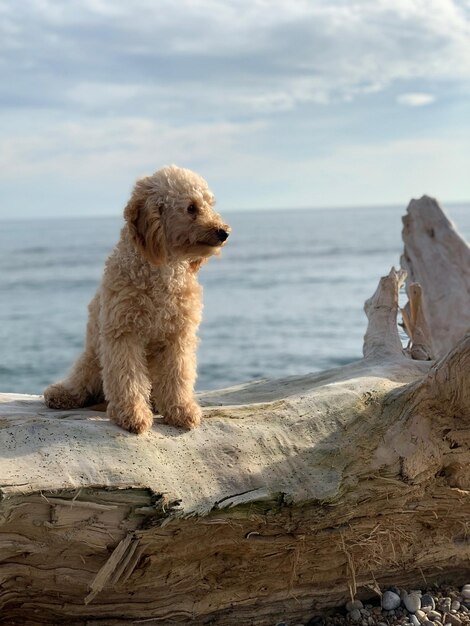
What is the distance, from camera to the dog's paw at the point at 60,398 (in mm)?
4945

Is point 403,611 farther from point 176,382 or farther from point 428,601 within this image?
point 176,382

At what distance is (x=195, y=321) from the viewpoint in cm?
468

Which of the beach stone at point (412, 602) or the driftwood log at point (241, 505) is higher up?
the driftwood log at point (241, 505)

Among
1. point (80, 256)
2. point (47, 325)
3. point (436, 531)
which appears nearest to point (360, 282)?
point (47, 325)

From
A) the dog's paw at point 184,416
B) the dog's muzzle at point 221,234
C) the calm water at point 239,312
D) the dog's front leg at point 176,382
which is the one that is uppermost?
the dog's muzzle at point 221,234

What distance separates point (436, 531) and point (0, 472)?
10.0ft

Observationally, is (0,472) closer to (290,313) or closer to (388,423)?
(388,423)

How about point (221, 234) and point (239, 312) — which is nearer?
point (221, 234)

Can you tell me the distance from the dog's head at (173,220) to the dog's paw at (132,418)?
938 mm

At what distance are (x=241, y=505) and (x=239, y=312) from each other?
20156mm

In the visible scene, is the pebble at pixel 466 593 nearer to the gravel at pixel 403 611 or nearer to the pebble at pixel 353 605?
the gravel at pixel 403 611

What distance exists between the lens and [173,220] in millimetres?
4344

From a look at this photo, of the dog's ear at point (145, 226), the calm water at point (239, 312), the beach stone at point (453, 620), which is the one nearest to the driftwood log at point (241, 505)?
the beach stone at point (453, 620)

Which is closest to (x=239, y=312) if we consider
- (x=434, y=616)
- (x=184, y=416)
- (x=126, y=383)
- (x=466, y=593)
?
(x=466, y=593)
